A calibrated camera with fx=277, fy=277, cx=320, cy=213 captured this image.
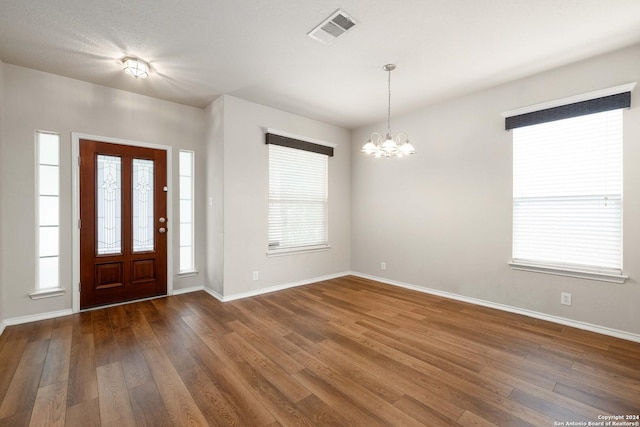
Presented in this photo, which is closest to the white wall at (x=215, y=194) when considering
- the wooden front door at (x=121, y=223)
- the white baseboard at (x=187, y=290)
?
the white baseboard at (x=187, y=290)

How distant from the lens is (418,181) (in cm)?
441

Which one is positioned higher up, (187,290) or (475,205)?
(475,205)

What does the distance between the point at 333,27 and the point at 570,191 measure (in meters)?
3.05

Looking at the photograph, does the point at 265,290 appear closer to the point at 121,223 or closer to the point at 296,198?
the point at 296,198

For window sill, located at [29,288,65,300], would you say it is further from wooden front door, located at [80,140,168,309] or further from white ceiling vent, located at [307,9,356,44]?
white ceiling vent, located at [307,9,356,44]

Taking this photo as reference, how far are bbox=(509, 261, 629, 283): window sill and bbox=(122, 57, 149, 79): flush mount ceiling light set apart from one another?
4.82 meters

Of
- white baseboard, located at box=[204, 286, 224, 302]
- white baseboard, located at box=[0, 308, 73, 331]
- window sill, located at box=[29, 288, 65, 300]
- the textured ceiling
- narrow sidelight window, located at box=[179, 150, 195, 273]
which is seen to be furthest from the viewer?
narrow sidelight window, located at box=[179, 150, 195, 273]

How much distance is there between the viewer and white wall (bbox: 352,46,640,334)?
2.75 m

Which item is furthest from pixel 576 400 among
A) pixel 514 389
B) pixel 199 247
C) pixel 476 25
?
pixel 199 247

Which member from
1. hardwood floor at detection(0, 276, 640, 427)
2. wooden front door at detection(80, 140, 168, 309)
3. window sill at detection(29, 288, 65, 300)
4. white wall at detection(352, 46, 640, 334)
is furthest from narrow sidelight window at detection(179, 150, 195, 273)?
white wall at detection(352, 46, 640, 334)

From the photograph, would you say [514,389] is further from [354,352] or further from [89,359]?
[89,359]

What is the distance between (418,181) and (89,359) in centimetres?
444

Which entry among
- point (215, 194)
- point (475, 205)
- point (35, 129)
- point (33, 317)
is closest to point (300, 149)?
point (215, 194)

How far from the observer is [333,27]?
2.43 metres
